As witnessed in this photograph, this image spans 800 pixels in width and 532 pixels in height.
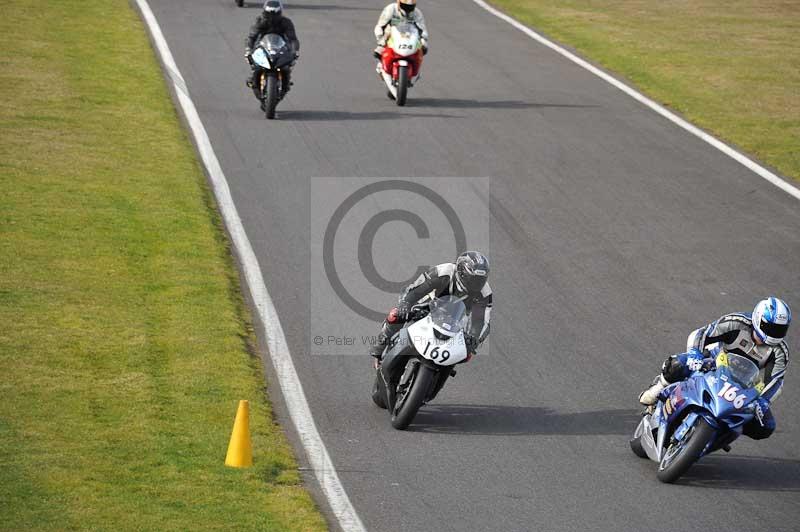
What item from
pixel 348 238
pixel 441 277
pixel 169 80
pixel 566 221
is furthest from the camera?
pixel 169 80

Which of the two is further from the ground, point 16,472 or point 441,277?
point 441,277

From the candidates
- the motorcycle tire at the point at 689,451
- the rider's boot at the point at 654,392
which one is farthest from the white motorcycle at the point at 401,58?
the motorcycle tire at the point at 689,451

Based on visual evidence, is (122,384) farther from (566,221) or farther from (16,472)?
(566,221)

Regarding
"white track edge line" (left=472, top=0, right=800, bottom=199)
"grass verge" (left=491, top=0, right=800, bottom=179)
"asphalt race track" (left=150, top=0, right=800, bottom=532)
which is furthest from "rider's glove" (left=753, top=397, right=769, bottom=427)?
"grass verge" (left=491, top=0, right=800, bottom=179)

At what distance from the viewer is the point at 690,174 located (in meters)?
20.5

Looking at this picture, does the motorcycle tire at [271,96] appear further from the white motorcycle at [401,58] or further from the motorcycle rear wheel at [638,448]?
the motorcycle rear wheel at [638,448]

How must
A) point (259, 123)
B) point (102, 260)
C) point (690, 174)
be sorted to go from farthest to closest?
point (259, 123), point (690, 174), point (102, 260)

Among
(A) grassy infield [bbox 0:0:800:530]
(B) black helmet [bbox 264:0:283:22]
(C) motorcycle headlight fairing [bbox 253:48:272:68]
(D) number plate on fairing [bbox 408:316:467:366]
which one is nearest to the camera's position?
(A) grassy infield [bbox 0:0:800:530]

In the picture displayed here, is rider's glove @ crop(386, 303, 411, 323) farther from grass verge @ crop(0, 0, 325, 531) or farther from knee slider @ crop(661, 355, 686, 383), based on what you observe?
knee slider @ crop(661, 355, 686, 383)

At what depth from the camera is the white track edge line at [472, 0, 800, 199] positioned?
20375mm

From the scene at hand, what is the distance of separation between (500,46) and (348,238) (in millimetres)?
14113

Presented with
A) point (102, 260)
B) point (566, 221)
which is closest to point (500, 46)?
point (566, 221)

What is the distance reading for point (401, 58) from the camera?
23688 millimetres

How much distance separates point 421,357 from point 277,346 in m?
2.75
